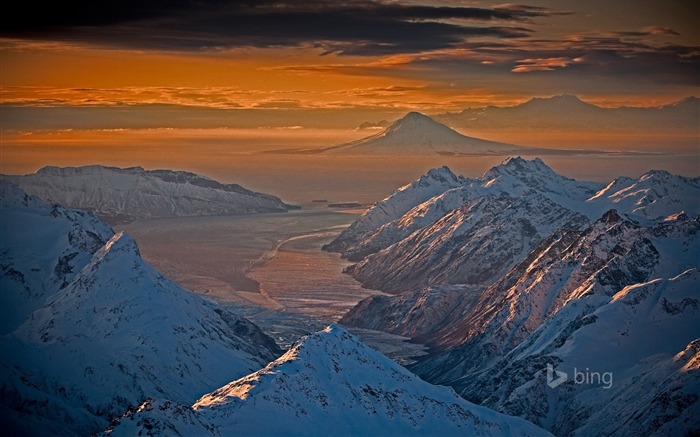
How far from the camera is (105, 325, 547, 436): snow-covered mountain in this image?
4726 inches

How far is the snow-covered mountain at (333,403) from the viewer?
120038 mm

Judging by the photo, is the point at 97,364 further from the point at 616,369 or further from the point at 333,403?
the point at 616,369

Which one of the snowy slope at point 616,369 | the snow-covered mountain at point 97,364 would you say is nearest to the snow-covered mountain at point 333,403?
the snowy slope at point 616,369

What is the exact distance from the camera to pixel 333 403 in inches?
5128

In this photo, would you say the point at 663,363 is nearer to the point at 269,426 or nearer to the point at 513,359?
the point at 513,359

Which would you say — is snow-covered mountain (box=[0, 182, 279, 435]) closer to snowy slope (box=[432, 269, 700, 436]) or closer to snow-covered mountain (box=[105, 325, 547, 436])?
snow-covered mountain (box=[105, 325, 547, 436])

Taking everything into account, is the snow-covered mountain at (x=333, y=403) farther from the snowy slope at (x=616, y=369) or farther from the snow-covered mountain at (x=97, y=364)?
the snow-covered mountain at (x=97, y=364)

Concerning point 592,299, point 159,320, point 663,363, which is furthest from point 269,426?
point 592,299

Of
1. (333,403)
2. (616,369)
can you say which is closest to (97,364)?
(333,403)

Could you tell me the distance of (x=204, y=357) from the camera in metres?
194

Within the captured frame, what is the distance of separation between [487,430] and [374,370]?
1741 centimetres

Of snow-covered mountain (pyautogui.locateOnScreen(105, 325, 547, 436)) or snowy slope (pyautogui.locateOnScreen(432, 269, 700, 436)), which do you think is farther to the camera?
snowy slope (pyautogui.locateOnScreen(432, 269, 700, 436))

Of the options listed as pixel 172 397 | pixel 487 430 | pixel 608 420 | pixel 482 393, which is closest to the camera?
pixel 487 430

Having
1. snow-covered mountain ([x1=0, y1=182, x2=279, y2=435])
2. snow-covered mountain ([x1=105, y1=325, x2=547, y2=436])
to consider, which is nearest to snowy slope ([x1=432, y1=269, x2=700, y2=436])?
snow-covered mountain ([x1=105, y1=325, x2=547, y2=436])
